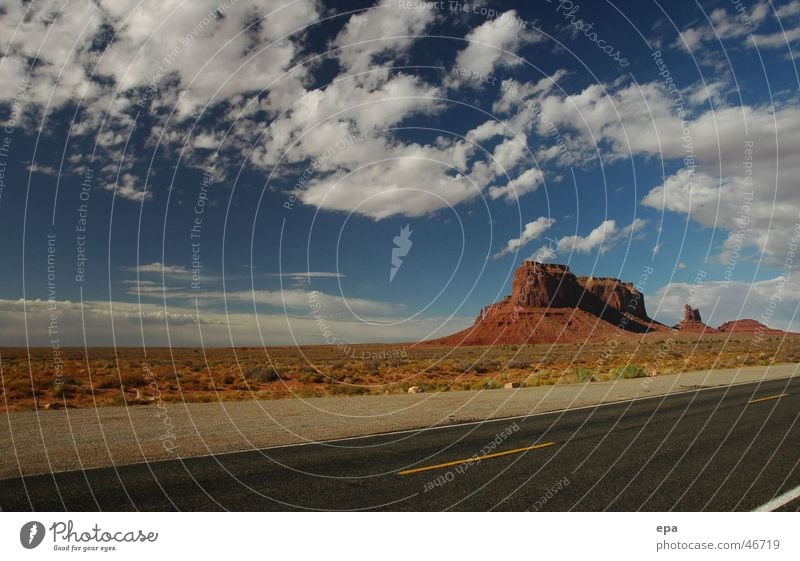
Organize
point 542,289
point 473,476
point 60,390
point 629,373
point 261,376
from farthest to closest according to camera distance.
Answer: point 542,289
point 261,376
point 629,373
point 60,390
point 473,476

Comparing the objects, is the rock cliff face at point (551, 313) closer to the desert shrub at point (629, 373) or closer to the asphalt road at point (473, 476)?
the desert shrub at point (629, 373)

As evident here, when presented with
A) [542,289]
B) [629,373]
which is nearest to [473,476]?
[629,373]

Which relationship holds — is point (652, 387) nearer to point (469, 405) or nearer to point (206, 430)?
point (469, 405)

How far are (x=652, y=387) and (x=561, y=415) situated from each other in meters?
12.3

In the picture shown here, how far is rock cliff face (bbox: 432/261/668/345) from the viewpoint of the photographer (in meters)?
140

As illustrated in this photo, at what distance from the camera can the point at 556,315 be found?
15162 cm

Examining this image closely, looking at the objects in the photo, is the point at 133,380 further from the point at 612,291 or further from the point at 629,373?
the point at 612,291

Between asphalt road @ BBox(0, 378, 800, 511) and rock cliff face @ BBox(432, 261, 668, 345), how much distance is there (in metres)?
120

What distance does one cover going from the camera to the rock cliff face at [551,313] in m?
140

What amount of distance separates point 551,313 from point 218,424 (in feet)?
482

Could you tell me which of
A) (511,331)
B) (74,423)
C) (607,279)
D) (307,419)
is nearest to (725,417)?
(307,419)

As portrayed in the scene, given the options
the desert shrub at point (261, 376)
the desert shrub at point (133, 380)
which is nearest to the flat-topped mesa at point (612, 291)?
the desert shrub at point (261, 376)

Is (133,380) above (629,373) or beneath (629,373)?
above

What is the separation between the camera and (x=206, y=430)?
43.5 feet
